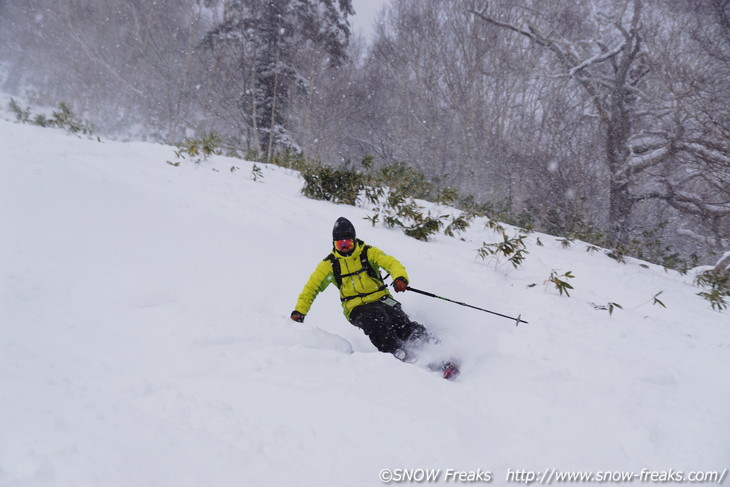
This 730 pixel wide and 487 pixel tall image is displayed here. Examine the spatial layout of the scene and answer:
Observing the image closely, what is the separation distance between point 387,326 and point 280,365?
1.34 metres

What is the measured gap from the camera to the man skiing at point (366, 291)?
391cm

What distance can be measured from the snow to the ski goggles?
87 cm

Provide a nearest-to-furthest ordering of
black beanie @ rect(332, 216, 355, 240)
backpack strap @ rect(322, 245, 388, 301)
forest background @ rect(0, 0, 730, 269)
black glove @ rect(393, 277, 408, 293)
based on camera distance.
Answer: black glove @ rect(393, 277, 408, 293) → black beanie @ rect(332, 216, 355, 240) → backpack strap @ rect(322, 245, 388, 301) → forest background @ rect(0, 0, 730, 269)

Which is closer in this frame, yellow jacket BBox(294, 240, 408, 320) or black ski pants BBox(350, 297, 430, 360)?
black ski pants BBox(350, 297, 430, 360)

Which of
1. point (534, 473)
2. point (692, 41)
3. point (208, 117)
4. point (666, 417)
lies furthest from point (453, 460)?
point (208, 117)

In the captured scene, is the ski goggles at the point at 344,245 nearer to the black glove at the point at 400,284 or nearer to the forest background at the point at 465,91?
the black glove at the point at 400,284

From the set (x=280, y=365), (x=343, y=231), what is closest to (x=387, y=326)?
(x=343, y=231)

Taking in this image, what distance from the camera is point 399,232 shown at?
22.8 ft

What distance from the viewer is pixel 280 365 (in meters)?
2.92

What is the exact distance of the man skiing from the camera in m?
3.91

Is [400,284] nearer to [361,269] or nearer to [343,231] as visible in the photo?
[361,269]

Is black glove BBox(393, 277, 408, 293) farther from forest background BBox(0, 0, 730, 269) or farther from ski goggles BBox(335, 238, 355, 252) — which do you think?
forest background BBox(0, 0, 730, 269)

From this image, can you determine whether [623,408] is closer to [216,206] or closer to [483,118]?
[216,206]

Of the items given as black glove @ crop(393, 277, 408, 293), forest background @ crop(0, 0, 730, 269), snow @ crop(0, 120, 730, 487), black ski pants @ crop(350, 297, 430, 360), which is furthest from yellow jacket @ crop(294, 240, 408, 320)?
forest background @ crop(0, 0, 730, 269)
